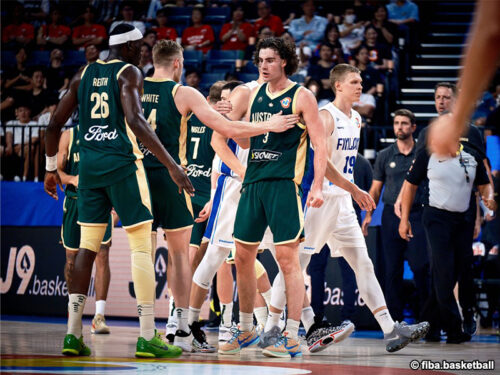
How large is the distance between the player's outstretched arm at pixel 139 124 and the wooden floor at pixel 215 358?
122 centimetres

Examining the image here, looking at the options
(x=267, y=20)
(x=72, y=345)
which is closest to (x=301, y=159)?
(x=72, y=345)

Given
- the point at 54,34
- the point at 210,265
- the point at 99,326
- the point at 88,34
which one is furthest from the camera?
the point at 54,34

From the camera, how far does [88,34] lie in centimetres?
1666

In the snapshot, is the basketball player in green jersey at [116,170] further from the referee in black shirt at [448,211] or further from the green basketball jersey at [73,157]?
the referee in black shirt at [448,211]

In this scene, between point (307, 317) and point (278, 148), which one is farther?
point (307, 317)

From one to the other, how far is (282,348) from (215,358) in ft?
1.59

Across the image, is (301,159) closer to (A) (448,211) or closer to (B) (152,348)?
(B) (152,348)

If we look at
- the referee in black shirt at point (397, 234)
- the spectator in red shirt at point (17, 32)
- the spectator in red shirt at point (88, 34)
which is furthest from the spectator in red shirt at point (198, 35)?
the referee in black shirt at point (397, 234)

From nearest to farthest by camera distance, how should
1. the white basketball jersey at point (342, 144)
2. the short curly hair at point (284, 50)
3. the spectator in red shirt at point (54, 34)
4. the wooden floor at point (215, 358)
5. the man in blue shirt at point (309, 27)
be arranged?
Result: the wooden floor at point (215, 358) < the short curly hair at point (284, 50) < the white basketball jersey at point (342, 144) < the man in blue shirt at point (309, 27) < the spectator in red shirt at point (54, 34)

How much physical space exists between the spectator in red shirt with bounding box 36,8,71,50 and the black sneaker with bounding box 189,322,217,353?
12064 millimetres

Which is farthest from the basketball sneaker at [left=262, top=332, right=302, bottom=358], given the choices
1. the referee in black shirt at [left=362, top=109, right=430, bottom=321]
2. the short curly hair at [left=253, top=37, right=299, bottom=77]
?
the referee in black shirt at [left=362, top=109, right=430, bottom=321]

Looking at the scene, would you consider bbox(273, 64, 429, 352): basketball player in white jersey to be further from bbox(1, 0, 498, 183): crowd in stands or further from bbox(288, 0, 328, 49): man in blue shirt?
bbox(288, 0, 328, 49): man in blue shirt

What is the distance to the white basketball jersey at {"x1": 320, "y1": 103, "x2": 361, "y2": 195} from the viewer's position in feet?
21.4

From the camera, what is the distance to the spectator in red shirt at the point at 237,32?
15.4 m
